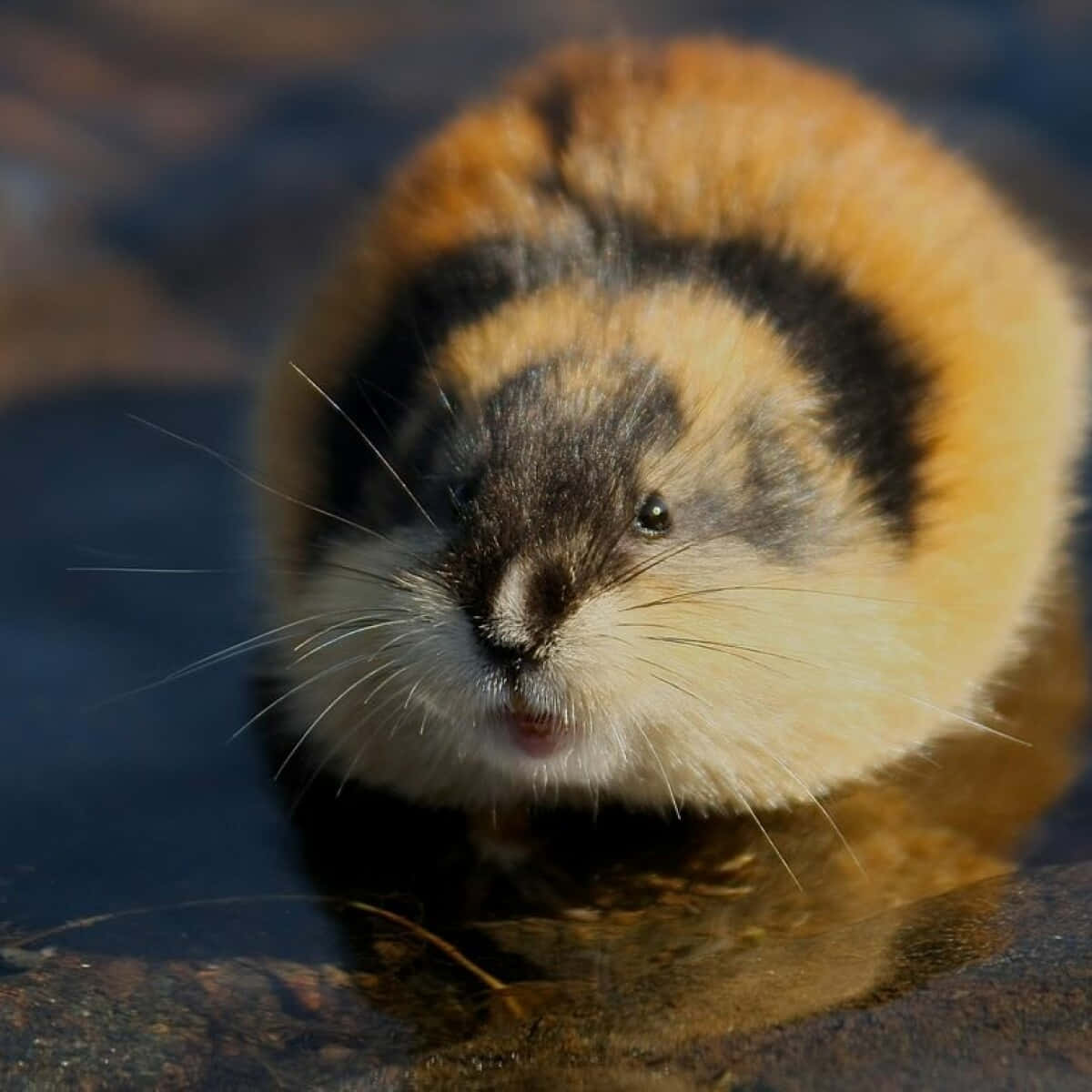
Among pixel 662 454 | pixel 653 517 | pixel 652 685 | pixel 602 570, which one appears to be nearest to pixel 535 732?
pixel 652 685

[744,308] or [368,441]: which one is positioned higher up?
[744,308]

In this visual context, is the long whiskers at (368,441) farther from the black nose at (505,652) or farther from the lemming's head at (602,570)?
the black nose at (505,652)

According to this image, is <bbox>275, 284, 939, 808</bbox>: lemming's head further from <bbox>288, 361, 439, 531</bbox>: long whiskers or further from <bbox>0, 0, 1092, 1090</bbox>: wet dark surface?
<bbox>0, 0, 1092, 1090</bbox>: wet dark surface

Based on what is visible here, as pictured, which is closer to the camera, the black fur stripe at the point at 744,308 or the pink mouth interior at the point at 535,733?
the pink mouth interior at the point at 535,733

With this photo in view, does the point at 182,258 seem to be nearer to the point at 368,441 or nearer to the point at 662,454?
the point at 368,441

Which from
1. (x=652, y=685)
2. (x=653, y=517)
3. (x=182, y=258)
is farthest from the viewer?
(x=182, y=258)

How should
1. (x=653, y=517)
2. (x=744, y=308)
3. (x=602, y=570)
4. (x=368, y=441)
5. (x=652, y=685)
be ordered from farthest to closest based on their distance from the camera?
(x=744, y=308) < (x=368, y=441) < (x=653, y=517) < (x=652, y=685) < (x=602, y=570)

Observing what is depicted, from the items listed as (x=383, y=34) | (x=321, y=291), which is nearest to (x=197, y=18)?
(x=383, y=34)

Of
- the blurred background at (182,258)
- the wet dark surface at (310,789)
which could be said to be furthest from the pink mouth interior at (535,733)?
the blurred background at (182,258)
